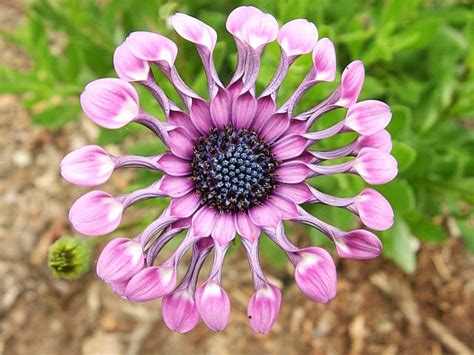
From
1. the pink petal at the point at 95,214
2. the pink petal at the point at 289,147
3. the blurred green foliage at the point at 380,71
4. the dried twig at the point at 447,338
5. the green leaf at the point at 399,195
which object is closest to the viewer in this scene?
the pink petal at the point at 95,214

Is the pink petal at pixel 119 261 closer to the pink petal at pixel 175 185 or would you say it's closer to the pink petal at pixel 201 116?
the pink petal at pixel 175 185

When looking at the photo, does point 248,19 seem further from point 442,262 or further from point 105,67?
point 442,262

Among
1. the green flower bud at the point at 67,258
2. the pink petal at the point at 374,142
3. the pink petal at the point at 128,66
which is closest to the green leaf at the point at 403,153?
the pink petal at the point at 374,142

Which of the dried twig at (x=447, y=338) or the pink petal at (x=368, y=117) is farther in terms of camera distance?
the dried twig at (x=447, y=338)

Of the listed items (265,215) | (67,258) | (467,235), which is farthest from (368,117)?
(467,235)

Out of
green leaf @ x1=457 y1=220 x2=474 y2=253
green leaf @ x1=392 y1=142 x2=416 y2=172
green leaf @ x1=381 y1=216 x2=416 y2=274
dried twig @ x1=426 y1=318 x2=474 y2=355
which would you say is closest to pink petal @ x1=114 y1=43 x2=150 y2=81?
green leaf @ x1=392 y1=142 x2=416 y2=172

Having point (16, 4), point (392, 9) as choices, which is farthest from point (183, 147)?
point (16, 4)

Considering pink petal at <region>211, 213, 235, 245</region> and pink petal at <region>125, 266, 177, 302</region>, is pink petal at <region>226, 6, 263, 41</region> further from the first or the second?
pink petal at <region>125, 266, 177, 302</region>

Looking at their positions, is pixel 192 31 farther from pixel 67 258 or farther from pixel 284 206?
pixel 67 258
